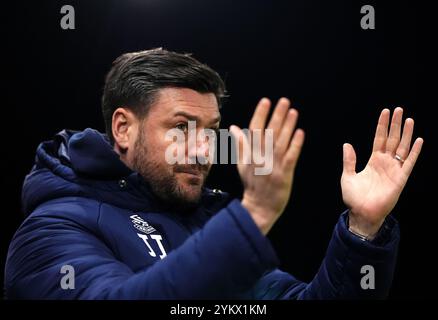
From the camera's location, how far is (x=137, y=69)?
150 centimetres

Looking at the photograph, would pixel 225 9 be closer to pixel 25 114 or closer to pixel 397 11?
pixel 397 11

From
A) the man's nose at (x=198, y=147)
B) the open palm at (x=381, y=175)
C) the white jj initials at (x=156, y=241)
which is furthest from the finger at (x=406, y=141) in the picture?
the white jj initials at (x=156, y=241)

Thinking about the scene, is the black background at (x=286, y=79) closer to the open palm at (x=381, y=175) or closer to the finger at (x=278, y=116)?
the open palm at (x=381, y=175)

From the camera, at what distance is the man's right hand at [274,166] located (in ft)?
2.89

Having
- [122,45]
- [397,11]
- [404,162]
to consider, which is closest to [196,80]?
[404,162]

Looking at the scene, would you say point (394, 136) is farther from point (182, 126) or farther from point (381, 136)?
point (182, 126)

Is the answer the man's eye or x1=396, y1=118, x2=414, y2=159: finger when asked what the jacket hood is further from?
x1=396, y1=118, x2=414, y2=159: finger

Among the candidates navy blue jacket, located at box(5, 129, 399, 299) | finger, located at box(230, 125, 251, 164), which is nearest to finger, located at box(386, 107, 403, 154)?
navy blue jacket, located at box(5, 129, 399, 299)

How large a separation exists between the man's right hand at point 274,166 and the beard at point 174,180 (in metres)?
0.52

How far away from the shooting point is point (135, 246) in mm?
1221

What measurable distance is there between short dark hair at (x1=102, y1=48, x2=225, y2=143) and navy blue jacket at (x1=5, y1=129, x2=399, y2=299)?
0.16 metres

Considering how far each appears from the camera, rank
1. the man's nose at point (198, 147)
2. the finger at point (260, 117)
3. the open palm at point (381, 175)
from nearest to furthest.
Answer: the finger at point (260, 117) → the open palm at point (381, 175) → the man's nose at point (198, 147)

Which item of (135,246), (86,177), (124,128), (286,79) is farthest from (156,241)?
(286,79)

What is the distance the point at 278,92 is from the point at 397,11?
25.8 inches
